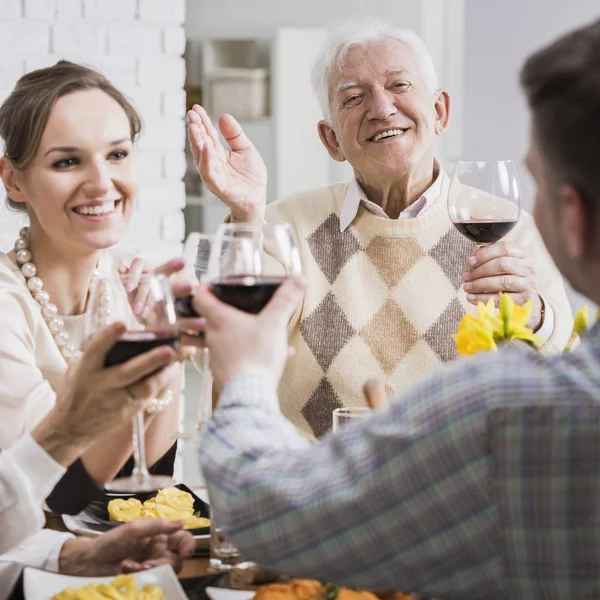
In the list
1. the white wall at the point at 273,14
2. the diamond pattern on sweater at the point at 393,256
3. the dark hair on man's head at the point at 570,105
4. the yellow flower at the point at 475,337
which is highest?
the white wall at the point at 273,14

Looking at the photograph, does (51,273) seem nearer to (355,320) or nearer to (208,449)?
(355,320)

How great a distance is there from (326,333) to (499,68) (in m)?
3.27

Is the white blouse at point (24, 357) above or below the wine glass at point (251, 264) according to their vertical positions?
below

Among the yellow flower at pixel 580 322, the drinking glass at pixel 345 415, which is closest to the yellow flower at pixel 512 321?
the yellow flower at pixel 580 322

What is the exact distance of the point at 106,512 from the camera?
1537 millimetres

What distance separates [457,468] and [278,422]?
0.21 m

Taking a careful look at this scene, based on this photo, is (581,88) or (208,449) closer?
(581,88)

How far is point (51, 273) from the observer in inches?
82.7

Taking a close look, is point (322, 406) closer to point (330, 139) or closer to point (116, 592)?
point (330, 139)

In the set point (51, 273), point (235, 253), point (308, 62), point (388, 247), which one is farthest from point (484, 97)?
point (235, 253)

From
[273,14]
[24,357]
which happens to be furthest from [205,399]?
[273,14]

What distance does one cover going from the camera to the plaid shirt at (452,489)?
31.6 inches

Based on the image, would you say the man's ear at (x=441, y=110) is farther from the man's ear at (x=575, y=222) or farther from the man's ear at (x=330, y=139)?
the man's ear at (x=575, y=222)

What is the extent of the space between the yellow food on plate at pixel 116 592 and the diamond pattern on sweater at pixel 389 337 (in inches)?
49.7
